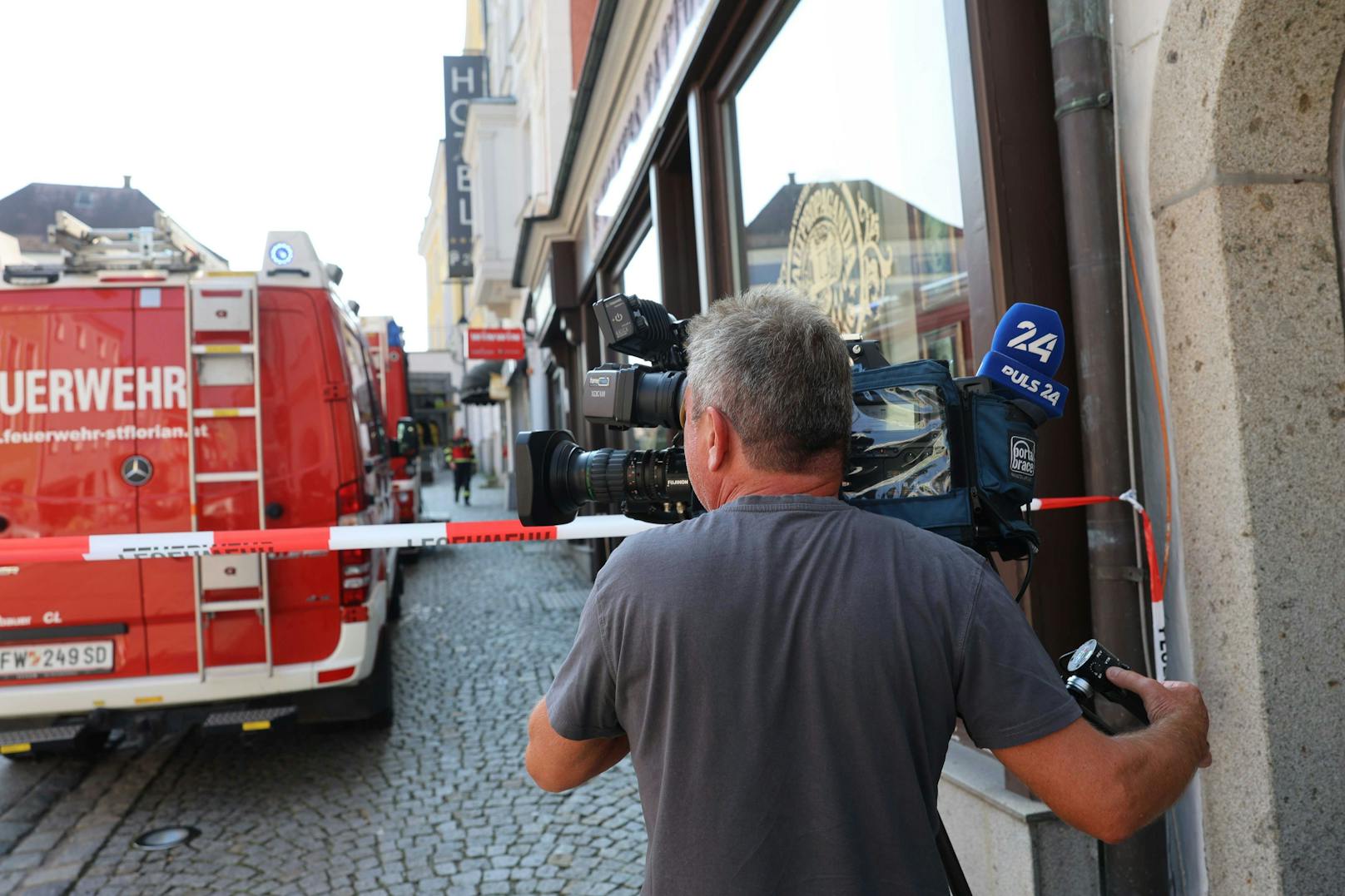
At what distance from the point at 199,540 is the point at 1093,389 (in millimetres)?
3085

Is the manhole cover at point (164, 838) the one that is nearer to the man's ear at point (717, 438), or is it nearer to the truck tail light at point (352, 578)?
the truck tail light at point (352, 578)

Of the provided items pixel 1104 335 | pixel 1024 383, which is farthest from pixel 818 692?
pixel 1104 335

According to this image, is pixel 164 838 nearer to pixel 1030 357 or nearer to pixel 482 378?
pixel 1030 357

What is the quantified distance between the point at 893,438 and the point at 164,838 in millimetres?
3914

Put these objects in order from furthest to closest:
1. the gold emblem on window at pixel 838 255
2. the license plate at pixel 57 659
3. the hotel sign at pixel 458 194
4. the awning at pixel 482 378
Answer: the awning at pixel 482 378 < the hotel sign at pixel 458 194 < the license plate at pixel 57 659 < the gold emblem on window at pixel 838 255

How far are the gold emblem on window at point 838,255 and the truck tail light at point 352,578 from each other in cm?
243

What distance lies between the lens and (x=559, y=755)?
4.56ft

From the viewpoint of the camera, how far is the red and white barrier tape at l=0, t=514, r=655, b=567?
320cm

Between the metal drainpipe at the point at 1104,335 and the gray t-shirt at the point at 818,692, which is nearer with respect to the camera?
the gray t-shirt at the point at 818,692

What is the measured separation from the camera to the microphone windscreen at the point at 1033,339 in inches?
62.6

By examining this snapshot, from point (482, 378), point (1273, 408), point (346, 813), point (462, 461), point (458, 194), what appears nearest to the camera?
point (1273, 408)

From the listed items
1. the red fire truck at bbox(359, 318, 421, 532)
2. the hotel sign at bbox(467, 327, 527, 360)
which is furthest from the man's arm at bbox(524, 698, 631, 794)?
the hotel sign at bbox(467, 327, 527, 360)

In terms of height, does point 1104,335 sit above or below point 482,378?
below

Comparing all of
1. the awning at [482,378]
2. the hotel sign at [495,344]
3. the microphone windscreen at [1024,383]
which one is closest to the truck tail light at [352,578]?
the microphone windscreen at [1024,383]
